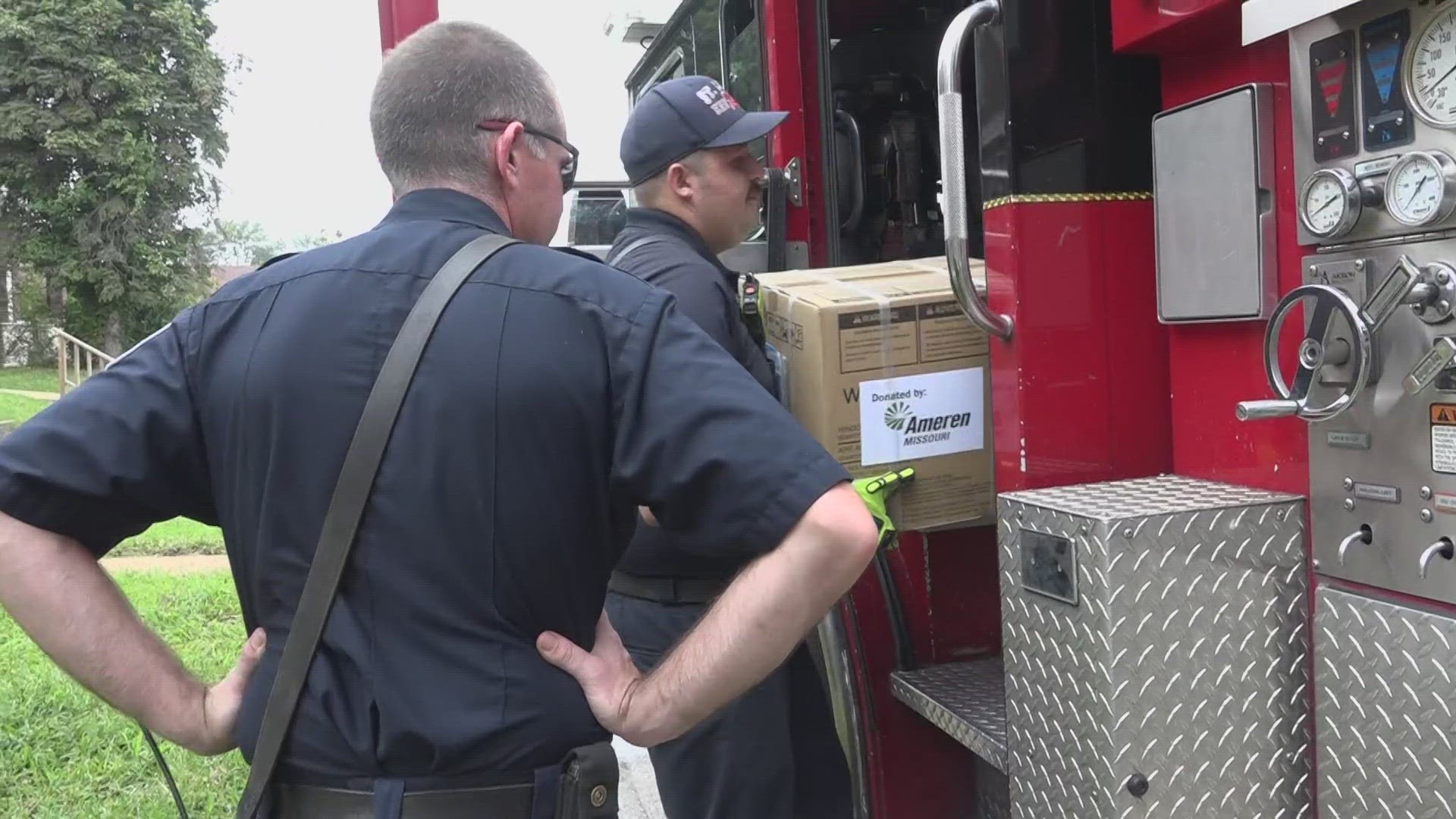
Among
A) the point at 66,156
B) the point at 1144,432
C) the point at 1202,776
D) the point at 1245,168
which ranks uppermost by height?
the point at 66,156

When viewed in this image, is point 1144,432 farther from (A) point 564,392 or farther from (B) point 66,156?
(B) point 66,156

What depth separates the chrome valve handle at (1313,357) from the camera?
4.52ft

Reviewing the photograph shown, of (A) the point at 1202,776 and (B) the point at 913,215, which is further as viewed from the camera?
(B) the point at 913,215

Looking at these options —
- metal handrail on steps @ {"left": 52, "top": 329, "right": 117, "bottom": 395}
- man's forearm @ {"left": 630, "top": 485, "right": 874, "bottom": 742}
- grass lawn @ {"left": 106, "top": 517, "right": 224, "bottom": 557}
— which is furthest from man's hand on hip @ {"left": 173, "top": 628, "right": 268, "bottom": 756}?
grass lawn @ {"left": 106, "top": 517, "right": 224, "bottom": 557}

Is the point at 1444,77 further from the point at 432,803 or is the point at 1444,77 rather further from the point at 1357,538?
the point at 432,803

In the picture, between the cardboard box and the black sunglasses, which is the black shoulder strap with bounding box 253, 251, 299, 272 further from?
the cardboard box

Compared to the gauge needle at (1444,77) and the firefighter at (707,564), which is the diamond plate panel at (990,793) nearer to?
the firefighter at (707,564)

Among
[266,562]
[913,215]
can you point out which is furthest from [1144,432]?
[913,215]

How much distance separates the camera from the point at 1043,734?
1.72 meters

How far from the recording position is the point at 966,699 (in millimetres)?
2191

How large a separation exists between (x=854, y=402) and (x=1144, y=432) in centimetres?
50

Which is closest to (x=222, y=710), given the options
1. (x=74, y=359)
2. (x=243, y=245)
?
(x=74, y=359)

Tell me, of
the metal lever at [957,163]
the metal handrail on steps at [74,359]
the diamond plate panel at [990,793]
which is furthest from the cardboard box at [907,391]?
the metal handrail on steps at [74,359]

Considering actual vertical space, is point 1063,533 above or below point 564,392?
below
